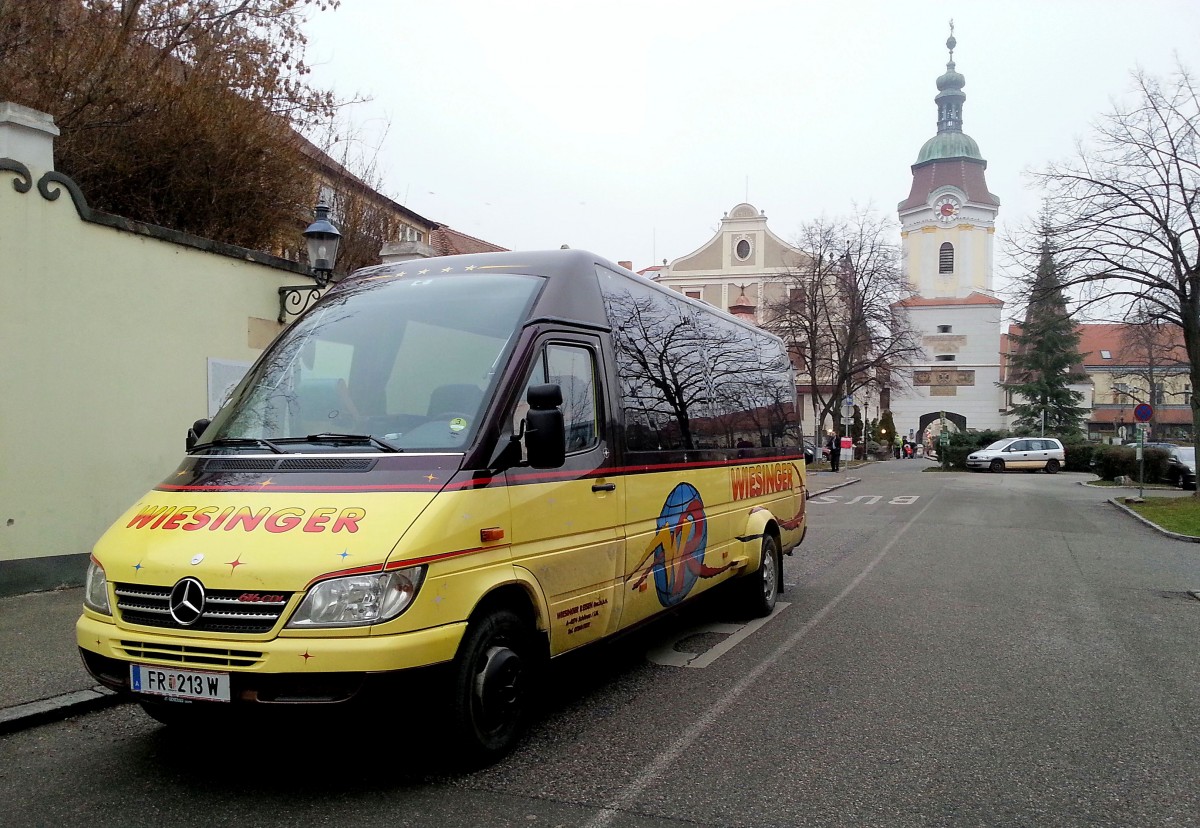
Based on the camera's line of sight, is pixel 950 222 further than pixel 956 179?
No

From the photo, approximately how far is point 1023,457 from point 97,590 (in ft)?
149

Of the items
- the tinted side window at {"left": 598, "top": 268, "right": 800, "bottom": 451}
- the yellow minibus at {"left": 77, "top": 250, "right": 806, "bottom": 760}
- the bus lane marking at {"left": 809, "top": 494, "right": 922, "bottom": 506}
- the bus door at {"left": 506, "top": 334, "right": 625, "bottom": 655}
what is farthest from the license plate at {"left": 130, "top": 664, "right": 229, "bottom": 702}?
the bus lane marking at {"left": 809, "top": 494, "right": 922, "bottom": 506}

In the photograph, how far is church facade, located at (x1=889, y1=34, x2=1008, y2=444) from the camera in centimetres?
7681

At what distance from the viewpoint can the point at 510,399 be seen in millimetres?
4805

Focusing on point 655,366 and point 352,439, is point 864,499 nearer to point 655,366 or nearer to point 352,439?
point 655,366

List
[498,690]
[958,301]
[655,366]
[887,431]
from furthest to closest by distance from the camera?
[958,301], [887,431], [655,366], [498,690]

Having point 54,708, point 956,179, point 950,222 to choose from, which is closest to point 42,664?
point 54,708

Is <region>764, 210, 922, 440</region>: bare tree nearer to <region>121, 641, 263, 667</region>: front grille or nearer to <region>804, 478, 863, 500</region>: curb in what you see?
<region>804, 478, 863, 500</region>: curb

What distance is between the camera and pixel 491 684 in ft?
14.6

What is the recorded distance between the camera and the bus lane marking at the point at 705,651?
22.3ft

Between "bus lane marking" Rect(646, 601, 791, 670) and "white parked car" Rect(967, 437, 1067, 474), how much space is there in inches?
1518

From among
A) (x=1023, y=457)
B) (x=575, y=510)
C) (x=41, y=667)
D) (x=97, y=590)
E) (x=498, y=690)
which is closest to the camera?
(x=97, y=590)

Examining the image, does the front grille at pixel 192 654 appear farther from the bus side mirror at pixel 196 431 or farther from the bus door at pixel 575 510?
the bus side mirror at pixel 196 431

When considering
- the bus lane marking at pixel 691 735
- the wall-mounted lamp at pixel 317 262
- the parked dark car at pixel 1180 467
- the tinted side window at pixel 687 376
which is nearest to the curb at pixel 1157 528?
the parked dark car at pixel 1180 467
